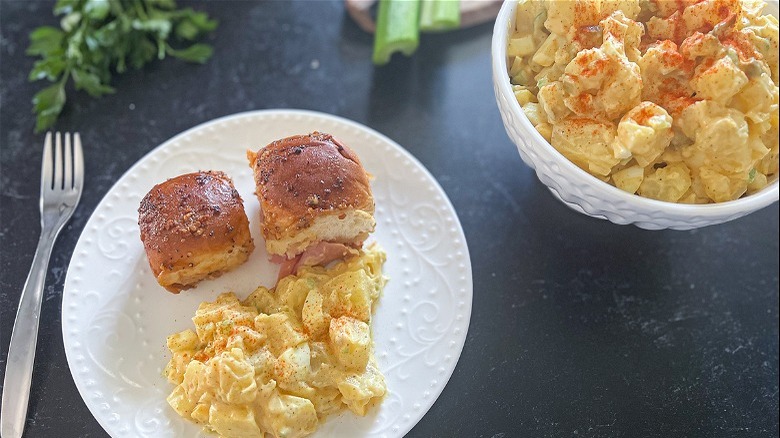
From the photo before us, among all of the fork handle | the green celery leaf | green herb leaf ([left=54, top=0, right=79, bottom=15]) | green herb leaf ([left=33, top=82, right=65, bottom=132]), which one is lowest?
the fork handle

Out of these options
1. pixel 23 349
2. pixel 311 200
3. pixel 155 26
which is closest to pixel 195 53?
pixel 155 26

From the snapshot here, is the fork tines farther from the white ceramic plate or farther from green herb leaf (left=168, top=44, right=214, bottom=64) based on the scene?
green herb leaf (left=168, top=44, right=214, bottom=64)

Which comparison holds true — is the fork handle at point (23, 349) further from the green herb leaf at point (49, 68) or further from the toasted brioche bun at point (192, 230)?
the green herb leaf at point (49, 68)

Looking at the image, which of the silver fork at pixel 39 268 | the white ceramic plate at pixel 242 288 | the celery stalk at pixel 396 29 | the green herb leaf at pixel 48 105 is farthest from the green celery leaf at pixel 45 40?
the celery stalk at pixel 396 29

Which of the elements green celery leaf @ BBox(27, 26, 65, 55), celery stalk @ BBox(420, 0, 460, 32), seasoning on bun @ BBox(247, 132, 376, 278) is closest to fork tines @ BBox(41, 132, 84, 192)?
green celery leaf @ BBox(27, 26, 65, 55)

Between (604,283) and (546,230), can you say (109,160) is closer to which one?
(546,230)

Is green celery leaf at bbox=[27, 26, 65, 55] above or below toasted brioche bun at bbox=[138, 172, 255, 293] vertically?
above
